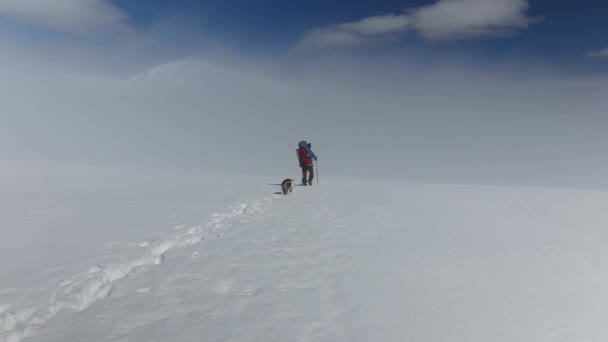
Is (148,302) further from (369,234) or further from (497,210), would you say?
(497,210)

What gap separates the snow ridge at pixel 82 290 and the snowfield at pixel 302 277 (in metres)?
0.02

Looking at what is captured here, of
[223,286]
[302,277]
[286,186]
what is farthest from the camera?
[286,186]

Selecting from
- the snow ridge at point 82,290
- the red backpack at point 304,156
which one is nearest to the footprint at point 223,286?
the snow ridge at point 82,290

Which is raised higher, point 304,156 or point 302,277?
point 304,156

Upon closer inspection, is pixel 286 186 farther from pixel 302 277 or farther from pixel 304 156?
pixel 302 277

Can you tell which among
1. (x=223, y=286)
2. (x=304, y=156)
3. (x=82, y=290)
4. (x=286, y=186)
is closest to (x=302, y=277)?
(x=223, y=286)

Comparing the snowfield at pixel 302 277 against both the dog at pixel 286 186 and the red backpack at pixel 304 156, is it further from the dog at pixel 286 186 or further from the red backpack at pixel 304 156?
the red backpack at pixel 304 156

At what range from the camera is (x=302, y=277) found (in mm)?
4926

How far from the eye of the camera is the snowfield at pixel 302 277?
3.57 metres

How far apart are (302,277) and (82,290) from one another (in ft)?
7.39

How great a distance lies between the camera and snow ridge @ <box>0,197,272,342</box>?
3.69m

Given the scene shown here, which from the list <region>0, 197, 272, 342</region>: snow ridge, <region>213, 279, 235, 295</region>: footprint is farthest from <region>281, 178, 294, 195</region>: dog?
<region>213, 279, 235, 295</region>: footprint

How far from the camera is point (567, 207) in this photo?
468 inches

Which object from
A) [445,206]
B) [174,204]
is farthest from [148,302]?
[445,206]
